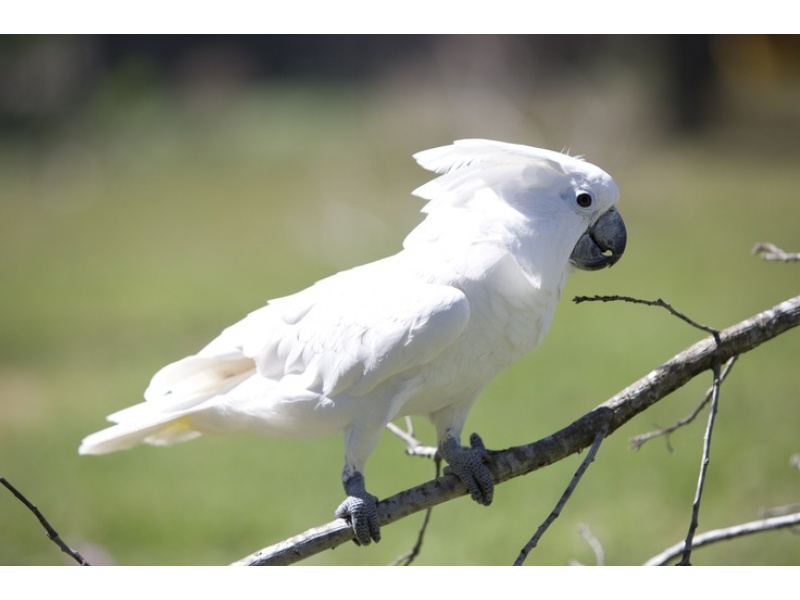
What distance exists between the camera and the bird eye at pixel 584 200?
71.7 inches

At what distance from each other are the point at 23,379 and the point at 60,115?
3.76 m

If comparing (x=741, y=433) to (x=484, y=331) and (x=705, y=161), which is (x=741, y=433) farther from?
(x=705, y=161)

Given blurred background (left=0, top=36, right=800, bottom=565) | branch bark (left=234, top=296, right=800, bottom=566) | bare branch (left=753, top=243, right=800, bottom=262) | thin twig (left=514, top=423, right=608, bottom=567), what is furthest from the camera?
blurred background (left=0, top=36, right=800, bottom=565)

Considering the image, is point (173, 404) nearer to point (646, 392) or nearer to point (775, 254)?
point (646, 392)

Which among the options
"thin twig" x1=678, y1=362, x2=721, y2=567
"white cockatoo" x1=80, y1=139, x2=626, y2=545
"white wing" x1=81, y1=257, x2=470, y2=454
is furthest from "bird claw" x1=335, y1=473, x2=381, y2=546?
"thin twig" x1=678, y1=362, x2=721, y2=567

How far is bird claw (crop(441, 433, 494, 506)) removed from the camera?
5.91 ft

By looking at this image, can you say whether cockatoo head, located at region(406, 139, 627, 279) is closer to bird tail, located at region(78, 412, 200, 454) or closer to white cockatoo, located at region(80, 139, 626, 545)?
white cockatoo, located at region(80, 139, 626, 545)

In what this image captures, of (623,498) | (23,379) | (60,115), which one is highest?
(60,115)

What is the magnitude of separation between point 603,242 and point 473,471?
57 cm

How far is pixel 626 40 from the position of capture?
8.96m

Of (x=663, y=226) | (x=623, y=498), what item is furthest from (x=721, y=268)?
(x=623, y=498)

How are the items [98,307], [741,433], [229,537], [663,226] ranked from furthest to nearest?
[663,226] < [98,307] < [741,433] < [229,537]

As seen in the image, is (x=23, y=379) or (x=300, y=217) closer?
(x=23, y=379)

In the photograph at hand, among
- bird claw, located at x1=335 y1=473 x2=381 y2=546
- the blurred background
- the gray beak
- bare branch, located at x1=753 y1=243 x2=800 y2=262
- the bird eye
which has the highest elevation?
the blurred background
